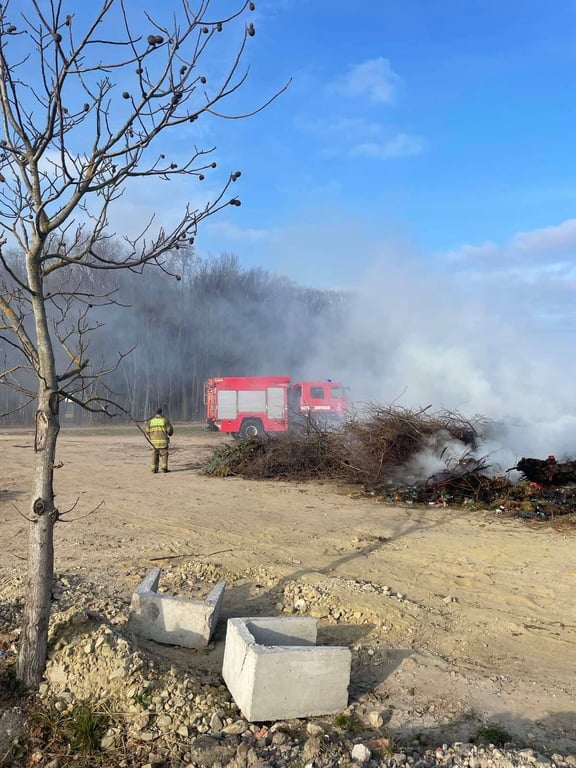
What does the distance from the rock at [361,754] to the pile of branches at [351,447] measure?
8.50 meters

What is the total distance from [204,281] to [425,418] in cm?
2649

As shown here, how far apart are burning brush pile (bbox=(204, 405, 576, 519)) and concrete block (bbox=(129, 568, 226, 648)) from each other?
6.28 m

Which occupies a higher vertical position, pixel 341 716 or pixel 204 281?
pixel 204 281

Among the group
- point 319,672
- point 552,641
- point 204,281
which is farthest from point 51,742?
point 204,281

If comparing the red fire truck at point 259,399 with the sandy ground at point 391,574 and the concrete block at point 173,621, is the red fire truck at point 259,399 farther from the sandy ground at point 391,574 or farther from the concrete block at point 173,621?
the concrete block at point 173,621

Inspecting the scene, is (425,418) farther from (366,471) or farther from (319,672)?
(319,672)

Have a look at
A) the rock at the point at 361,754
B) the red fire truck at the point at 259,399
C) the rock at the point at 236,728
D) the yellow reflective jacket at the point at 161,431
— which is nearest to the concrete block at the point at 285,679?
the rock at the point at 236,728

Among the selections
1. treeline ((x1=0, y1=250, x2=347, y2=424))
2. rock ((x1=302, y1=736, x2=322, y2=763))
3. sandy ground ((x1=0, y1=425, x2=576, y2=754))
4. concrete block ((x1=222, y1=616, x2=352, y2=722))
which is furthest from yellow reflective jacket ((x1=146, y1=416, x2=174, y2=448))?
treeline ((x1=0, y1=250, x2=347, y2=424))

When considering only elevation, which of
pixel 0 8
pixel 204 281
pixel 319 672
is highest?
pixel 204 281

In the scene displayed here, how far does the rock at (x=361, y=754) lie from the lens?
278 centimetres

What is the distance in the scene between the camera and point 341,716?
3324mm

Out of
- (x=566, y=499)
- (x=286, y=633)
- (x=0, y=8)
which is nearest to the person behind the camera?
(x=0, y=8)

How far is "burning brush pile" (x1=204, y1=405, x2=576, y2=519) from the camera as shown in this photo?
9617 mm

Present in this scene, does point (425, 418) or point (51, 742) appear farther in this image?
point (425, 418)
